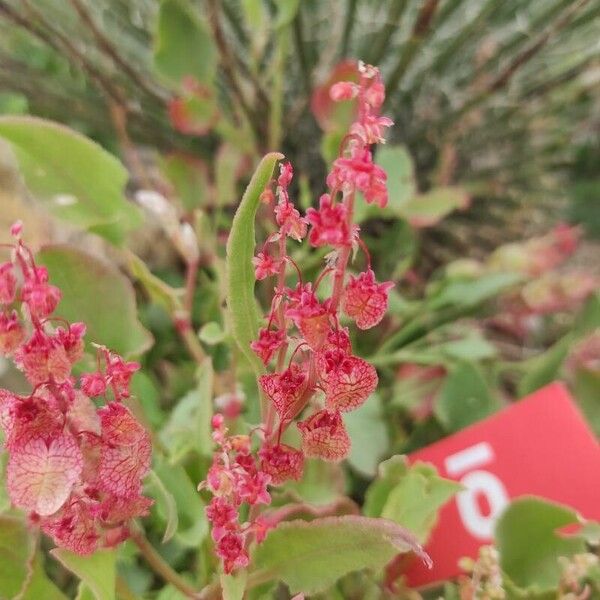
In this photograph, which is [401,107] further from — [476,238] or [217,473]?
[217,473]

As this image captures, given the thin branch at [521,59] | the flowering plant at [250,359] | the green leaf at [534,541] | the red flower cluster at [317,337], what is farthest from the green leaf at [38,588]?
the thin branch at [521,59]

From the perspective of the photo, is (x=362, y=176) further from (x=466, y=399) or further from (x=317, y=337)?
(x=466, y=399)

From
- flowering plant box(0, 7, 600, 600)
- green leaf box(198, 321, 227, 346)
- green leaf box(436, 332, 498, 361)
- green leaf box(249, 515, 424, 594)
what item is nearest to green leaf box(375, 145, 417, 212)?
flowering plant box(0, 7, 600, 600)

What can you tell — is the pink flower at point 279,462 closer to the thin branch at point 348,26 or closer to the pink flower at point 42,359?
the pink flower at point 42,359

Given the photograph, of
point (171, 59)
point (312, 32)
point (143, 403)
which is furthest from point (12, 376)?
point (312, 32)

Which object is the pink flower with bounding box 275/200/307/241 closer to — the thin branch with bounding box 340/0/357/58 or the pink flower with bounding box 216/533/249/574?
the pink flower with bounding box 216/533/249/574
